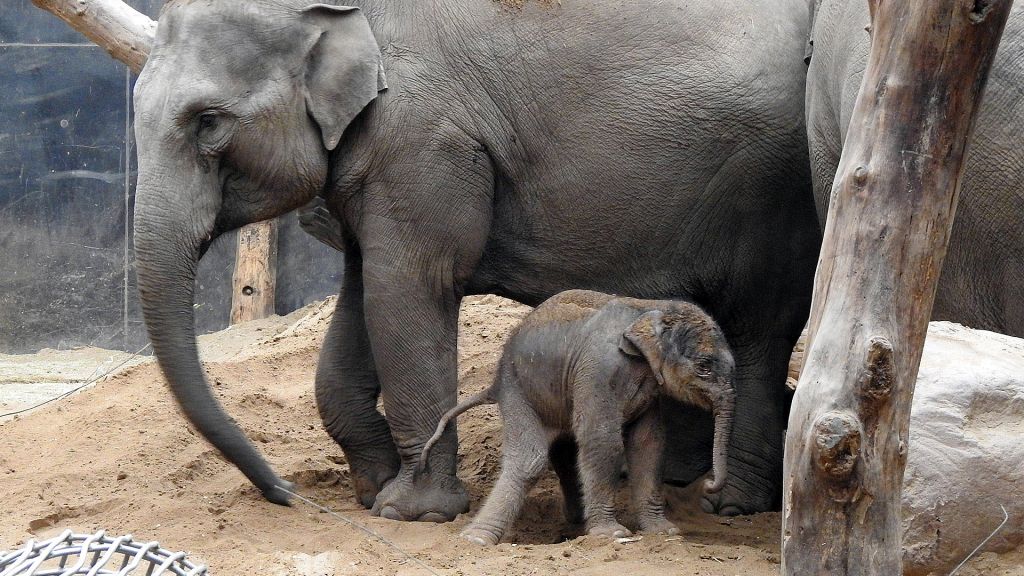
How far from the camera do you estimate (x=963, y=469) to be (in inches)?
172

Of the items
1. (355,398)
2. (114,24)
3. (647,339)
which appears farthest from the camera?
(114,24)

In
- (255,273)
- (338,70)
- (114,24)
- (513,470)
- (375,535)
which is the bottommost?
(375,535)

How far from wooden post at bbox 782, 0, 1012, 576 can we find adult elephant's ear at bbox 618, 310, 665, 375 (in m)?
1.76

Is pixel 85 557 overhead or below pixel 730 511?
overhead

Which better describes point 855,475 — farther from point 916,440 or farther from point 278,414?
point 278,414

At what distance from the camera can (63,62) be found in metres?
11.6

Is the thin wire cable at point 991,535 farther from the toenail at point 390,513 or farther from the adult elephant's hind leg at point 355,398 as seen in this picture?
the adult elephant's hind leg at point 355,398

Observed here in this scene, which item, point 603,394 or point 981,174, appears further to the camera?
point 603,394

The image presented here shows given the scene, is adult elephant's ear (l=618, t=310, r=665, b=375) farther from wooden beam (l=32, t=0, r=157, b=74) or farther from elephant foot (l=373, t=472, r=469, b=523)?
wooden beam (l=32, t=0, r=157, b=74)

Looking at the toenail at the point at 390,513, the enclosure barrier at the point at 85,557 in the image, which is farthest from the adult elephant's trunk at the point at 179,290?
the enclosure barrier at the point at 85,557

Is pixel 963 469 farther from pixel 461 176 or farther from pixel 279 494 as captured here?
pixel 279 494

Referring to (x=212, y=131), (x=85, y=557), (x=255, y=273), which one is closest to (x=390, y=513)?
(x=212, y=131)

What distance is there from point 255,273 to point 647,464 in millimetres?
6615

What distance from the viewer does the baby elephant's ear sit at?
5.34 meters
